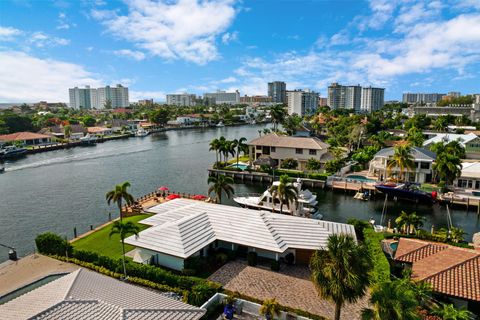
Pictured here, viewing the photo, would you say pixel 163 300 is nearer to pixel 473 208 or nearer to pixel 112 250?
pixel 112 250

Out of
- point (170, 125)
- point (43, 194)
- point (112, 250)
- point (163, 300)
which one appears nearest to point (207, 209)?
point (112, 250)

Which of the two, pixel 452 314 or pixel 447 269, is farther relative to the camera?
pixel 447 269

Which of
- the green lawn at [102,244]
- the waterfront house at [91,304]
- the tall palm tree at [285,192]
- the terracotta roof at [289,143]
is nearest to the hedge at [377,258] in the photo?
the tall palm tree at [285,192]

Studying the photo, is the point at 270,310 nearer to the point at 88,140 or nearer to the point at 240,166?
the point at 240,166

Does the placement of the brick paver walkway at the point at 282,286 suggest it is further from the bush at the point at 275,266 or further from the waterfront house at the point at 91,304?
the waterfront house at the point at 91,304

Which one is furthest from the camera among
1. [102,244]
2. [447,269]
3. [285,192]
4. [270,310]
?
[285,192]

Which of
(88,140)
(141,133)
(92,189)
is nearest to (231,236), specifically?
(92,189)

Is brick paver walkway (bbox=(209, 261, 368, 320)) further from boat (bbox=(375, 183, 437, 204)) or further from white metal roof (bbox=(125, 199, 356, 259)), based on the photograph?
boat (bbox=(375, 183, 437, 204))
